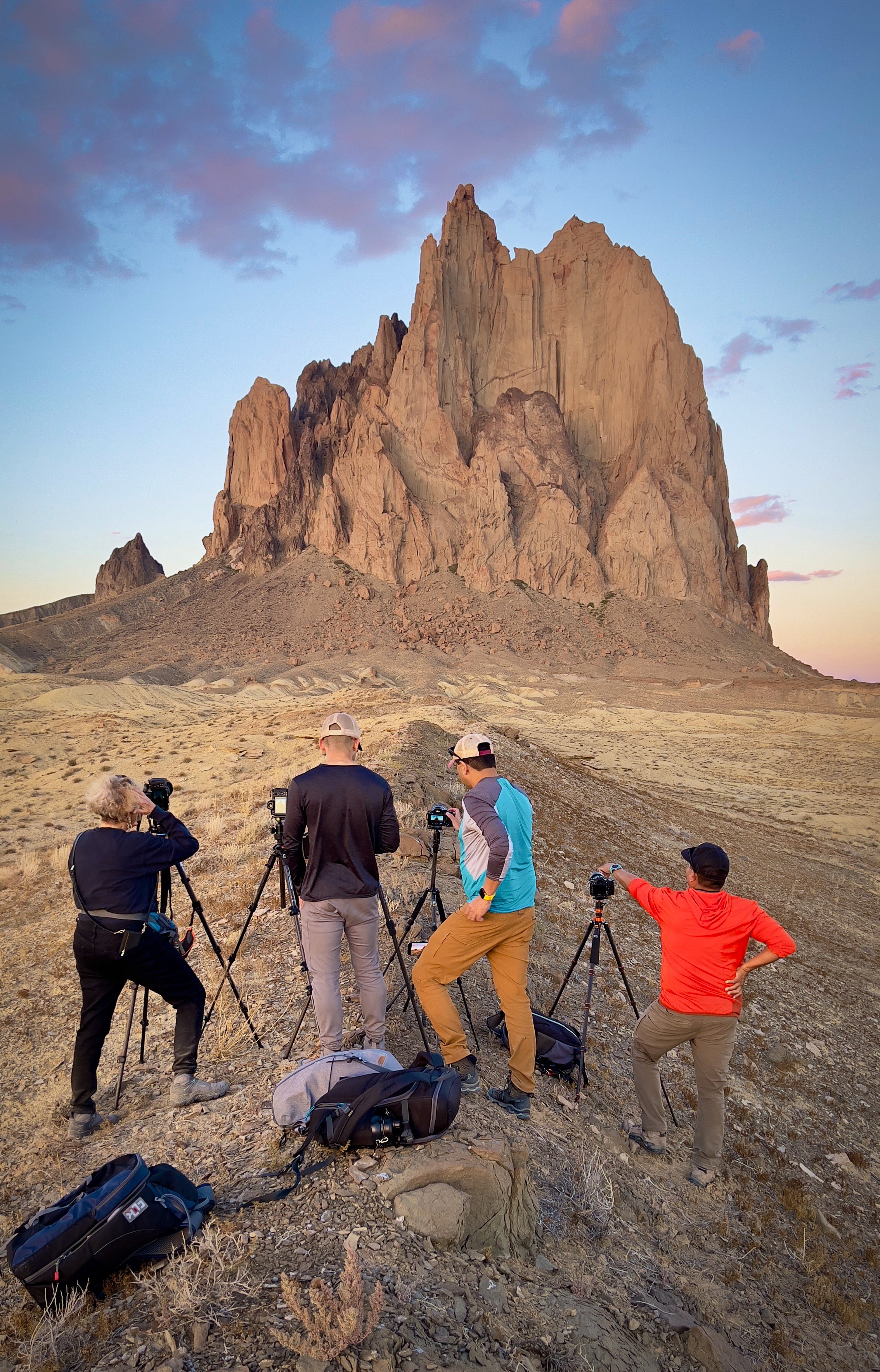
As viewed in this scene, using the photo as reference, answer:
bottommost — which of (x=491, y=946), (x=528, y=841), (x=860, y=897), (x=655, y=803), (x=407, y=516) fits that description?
(x=860, y=897)

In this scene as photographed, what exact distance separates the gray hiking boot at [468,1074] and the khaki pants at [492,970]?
5cm

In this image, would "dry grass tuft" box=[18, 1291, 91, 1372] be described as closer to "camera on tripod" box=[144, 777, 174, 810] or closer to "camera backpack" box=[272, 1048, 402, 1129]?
"camera backpack" box=[272, 1048, 402, 1129]

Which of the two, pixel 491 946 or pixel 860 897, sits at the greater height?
pixel 491 946

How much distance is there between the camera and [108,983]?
449 cm

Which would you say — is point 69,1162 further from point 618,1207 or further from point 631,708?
point 631,708

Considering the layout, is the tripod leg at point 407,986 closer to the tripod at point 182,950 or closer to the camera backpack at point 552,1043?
the camera backpack at point 552,1043

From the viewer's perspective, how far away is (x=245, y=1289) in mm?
2826

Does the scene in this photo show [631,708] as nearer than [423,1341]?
No

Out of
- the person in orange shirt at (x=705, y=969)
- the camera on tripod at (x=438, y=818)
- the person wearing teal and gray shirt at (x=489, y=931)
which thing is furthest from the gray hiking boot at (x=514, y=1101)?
the camera on tripod at (x=438, y=818)

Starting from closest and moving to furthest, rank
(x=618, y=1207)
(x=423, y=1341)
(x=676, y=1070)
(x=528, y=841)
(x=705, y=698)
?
(x=423, y=1341)
(x=618, y=1207)
(x=528, y=841)
(x=676, y=1070)
(x=705, y=698)

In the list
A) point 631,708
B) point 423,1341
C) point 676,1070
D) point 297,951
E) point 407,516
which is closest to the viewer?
point 423,1341

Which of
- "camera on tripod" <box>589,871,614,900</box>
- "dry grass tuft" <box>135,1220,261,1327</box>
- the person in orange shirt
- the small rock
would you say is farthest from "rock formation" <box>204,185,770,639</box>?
"dry grass tuft" <box>135,1220,261,1327</box>

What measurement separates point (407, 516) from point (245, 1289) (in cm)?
9082

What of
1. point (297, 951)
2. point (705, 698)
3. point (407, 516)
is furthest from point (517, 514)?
point (297, 951)
